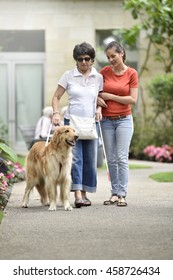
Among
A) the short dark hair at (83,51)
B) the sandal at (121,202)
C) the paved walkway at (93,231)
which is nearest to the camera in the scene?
the paved walkway at (93,231)

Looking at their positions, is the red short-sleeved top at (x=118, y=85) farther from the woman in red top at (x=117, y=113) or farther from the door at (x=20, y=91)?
Answer: the door at (x=20, y=91)

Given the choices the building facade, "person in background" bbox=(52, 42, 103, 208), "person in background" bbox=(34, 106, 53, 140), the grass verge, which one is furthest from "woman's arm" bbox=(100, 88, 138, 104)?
the building facade

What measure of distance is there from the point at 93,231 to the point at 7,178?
12.8ft

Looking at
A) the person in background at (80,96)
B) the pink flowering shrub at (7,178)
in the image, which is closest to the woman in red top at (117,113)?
the person in background at (80,96)

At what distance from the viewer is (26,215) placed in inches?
412

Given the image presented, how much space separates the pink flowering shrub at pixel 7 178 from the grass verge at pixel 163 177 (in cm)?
244

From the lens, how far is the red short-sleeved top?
1109 centimetres

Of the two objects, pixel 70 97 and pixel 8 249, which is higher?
pixel 70 97

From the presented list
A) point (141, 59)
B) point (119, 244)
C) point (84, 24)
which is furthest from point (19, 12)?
point (119, 244)

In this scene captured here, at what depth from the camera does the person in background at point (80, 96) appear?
35.9 ft

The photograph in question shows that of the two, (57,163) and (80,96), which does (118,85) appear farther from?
(57,163)

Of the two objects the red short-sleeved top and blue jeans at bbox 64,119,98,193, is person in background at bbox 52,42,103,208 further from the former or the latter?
the red short-sleeved top
